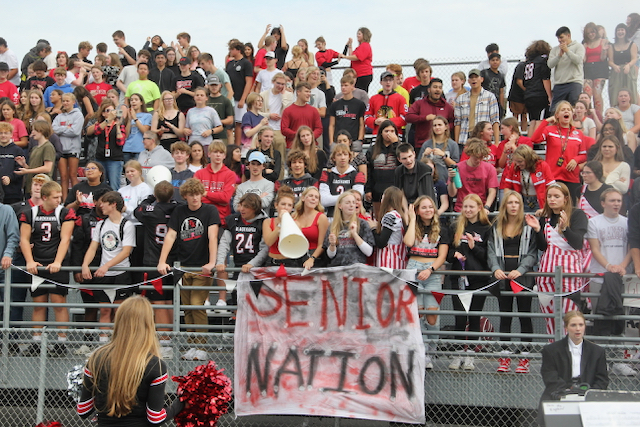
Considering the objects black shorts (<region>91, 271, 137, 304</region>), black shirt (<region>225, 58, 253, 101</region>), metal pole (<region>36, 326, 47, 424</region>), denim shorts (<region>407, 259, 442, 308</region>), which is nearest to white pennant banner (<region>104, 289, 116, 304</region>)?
black shorts (<region>91, 271, 137, 304</region>)

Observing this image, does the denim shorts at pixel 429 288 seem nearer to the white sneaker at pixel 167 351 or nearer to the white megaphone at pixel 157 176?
the white sneaker at pixel 167 351

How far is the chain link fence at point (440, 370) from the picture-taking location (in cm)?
743

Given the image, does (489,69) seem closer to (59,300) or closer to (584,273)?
(584,273)

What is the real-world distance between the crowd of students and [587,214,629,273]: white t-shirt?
0.6 inches

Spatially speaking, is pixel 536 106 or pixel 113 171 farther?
pixel 536 106

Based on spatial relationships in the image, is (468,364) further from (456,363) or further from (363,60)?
(363,60)

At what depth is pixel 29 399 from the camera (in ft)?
28.8

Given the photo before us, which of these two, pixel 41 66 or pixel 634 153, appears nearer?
pixel 634 153

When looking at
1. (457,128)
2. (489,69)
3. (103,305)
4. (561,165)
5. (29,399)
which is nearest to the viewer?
(103,305)

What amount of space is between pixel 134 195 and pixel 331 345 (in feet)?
11.8

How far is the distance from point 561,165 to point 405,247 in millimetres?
3107

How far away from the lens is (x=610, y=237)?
7844 millimetres

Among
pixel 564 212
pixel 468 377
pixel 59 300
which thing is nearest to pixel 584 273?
pixel 564 212

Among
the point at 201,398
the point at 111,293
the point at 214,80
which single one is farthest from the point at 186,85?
the point at 201,398
